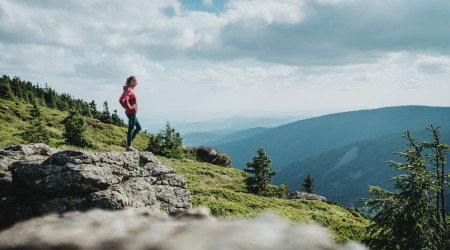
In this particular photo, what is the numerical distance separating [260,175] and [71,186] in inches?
1118

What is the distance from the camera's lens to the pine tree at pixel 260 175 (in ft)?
107

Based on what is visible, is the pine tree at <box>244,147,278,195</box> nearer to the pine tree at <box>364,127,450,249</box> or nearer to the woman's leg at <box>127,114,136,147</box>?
the pine tree at <box>364,127,450,249</box>

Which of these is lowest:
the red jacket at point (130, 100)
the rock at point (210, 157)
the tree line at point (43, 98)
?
the rock at point (210, 157)

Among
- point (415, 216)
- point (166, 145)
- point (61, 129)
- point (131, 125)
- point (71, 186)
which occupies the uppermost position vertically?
point (131, 125)

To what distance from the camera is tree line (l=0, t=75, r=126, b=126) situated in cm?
7919

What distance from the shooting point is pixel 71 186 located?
8023 mm

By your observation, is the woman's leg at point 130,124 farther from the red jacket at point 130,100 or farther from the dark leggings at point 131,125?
the red jacket at point 130,100

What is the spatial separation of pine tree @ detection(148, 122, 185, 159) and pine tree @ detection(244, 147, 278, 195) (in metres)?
22.3

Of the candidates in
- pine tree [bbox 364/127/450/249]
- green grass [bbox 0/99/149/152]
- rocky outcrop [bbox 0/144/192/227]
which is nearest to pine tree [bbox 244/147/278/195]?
pine tree [bbox 364/127/450/249]

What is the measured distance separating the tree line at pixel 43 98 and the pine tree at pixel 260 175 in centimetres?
6028

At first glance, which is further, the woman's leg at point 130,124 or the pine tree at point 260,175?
the pine tree at point 260,175

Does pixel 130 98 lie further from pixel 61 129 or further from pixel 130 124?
pixel 61 129

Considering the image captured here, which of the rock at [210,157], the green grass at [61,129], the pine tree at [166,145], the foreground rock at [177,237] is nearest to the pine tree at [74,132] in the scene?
the green grass at [61,129]

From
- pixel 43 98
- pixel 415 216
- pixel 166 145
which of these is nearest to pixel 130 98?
pixel 415 216
